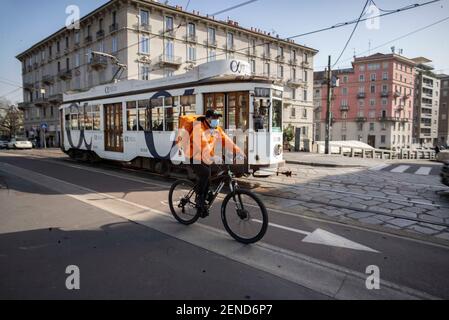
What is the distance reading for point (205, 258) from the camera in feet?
13.7

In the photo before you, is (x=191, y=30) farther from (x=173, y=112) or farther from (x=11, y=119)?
(x=11, y=119)

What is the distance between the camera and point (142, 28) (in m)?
35.0

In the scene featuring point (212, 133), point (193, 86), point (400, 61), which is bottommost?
point (212, 133)

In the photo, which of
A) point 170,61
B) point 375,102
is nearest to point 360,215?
point 170,61

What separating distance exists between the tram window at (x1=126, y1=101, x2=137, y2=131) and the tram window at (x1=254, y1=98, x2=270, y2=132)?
5.16 meters

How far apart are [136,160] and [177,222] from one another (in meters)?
7.60

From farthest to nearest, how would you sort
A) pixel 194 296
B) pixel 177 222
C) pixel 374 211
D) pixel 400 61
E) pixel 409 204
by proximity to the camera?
pixel 400 61 → pixel 409 204 → pixel 374 211 → pixel 177 222 → pixel 194 296

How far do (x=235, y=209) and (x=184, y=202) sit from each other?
1.21 meters

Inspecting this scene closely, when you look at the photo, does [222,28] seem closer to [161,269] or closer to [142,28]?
[142,28]

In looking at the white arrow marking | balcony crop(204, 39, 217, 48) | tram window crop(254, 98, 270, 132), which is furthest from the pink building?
the white arrow marking

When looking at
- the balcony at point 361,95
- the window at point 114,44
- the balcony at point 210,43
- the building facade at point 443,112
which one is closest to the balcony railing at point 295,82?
the balcony at point 210,43

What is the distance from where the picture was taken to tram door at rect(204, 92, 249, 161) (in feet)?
31.2

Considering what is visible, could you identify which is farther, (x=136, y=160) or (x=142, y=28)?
(x=142, y=28)

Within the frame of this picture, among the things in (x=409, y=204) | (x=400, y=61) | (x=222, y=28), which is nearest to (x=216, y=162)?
(x=409, y=204)
